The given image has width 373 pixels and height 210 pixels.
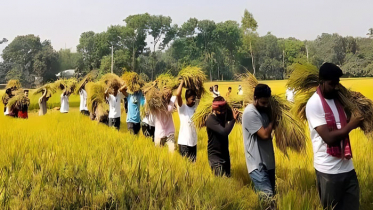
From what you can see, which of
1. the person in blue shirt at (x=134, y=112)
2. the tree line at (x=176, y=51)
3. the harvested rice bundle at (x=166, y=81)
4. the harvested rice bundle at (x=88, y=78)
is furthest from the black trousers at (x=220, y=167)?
the tree line at (x=176, y=51)

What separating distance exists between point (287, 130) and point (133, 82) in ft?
14.4

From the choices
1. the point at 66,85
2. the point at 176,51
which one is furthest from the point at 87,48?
the point at 66,85

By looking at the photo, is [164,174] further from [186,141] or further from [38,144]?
[38,144]

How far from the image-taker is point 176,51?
63.3m

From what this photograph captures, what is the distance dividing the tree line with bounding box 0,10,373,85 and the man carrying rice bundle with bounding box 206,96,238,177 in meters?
41.8

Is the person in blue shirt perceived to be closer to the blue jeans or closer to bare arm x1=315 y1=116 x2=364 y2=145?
the blue jeans

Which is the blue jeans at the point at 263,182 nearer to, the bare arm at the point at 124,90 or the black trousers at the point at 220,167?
the black trousers at the point at 220,167

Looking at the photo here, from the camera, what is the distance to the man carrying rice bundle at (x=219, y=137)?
3736 mm

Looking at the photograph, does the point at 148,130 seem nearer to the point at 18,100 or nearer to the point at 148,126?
the point at 148,126

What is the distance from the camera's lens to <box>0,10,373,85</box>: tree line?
48188 millimetres

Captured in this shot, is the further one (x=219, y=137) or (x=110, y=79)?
(x=110, y=79)

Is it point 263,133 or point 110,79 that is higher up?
point 110,79

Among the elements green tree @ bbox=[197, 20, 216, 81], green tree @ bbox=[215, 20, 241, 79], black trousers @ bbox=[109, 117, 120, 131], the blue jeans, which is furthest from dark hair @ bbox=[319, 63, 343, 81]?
green tree @ bbox=[215, 20, 241, 79]

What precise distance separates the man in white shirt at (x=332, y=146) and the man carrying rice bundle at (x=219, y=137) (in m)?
1.20
